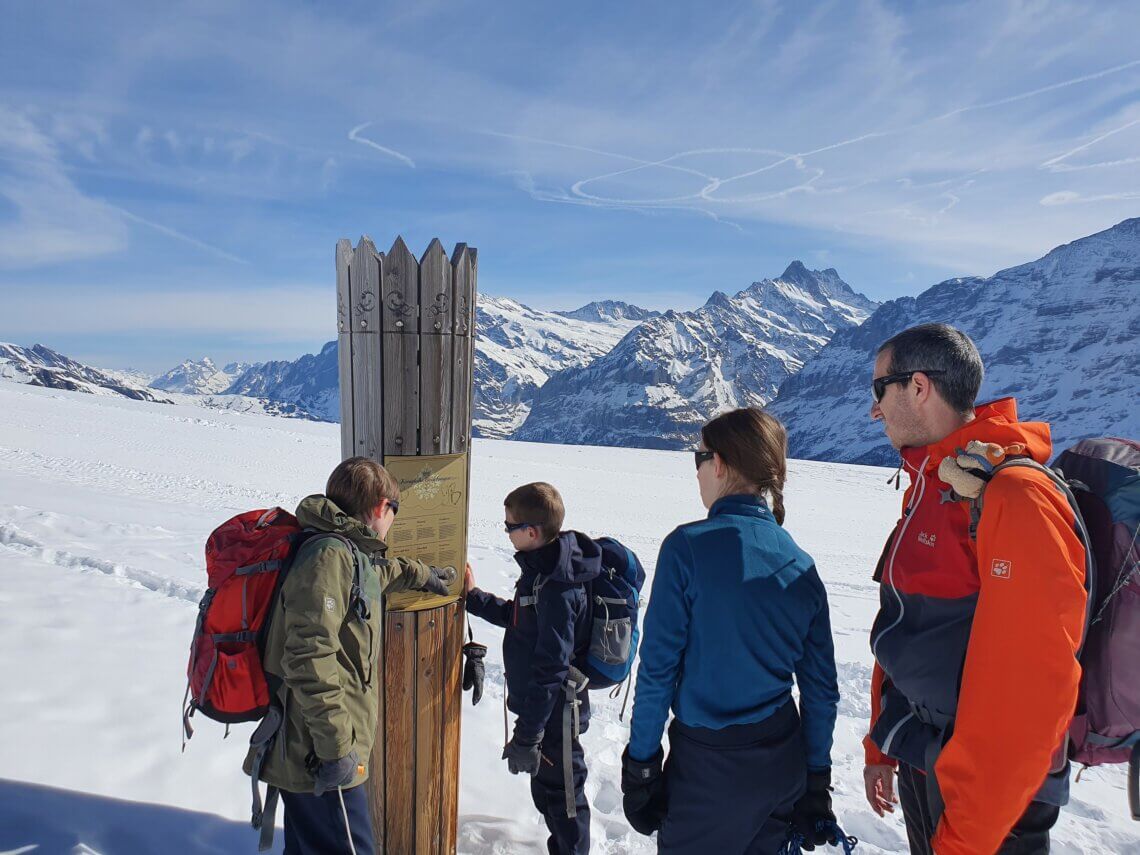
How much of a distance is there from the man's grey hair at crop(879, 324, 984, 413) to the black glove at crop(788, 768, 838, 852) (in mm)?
1505

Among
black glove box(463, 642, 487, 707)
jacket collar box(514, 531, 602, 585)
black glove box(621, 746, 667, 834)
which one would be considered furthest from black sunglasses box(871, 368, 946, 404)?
black glove box(463, 642, 487, 707)

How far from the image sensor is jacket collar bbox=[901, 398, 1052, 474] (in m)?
2.16

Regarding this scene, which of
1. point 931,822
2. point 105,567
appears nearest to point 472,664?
point 931,822

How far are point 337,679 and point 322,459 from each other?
28.6 meters

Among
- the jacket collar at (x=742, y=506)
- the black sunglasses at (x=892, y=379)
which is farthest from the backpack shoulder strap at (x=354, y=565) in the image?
the black sunglasses at (x=892, y=379)

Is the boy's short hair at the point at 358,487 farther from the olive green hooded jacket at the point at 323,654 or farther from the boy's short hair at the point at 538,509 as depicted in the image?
the boy's short hair at the point at 538,509

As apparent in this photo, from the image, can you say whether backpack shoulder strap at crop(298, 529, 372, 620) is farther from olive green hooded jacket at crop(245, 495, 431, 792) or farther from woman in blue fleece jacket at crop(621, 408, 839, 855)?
woman in blue fleece jacket at crop(621, 408, 839, 855)

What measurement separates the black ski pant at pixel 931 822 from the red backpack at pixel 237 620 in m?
2.41

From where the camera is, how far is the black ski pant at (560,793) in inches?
131

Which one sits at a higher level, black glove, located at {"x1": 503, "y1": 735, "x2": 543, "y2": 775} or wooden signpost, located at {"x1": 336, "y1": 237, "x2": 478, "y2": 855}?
wooden signpost, located at {"x1": 336, "y1": 237, "x2": 478, "y2": 855}

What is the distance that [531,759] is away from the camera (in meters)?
3.10

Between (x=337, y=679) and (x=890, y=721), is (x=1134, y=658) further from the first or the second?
(x=337, y=679)

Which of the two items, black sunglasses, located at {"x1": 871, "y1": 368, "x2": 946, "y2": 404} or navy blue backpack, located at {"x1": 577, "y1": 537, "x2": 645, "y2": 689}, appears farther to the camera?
navy blue backpack, located at {"x1": 577, "y1": 537, "x2": 645, "y2": 689}

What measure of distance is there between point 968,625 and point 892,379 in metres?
0.90
